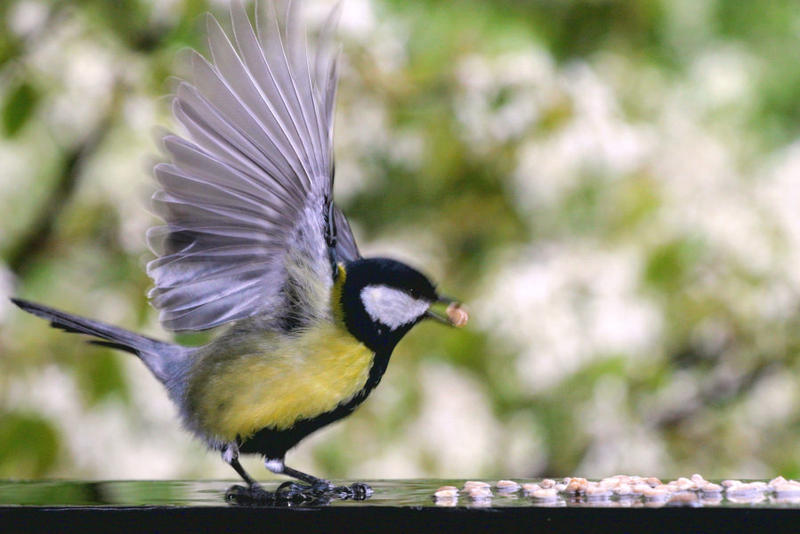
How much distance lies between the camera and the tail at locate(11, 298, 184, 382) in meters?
2.32

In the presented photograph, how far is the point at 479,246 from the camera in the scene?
424 centimetres

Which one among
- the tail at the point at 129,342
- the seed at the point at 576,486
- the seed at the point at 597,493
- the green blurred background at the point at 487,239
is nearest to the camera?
the seed at the point at 597,493

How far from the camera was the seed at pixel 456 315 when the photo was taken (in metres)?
2.13

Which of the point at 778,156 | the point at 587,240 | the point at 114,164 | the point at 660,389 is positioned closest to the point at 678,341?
the point at 660,389

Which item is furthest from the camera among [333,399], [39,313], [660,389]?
[660,389]

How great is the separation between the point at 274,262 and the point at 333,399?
1.03 feet

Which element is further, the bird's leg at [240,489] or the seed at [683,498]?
the bird's leg at [240,489]

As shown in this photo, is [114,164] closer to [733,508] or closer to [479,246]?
[479,246]

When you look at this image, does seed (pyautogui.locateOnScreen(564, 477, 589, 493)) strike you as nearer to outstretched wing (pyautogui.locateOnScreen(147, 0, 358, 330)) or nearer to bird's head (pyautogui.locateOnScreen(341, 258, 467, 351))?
bird's head (pyautogui.locateOnScreen(341, 258, 467, 351))

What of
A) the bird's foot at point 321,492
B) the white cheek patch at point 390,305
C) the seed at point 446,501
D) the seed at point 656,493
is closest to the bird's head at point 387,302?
the white cheek patch at point 390,305

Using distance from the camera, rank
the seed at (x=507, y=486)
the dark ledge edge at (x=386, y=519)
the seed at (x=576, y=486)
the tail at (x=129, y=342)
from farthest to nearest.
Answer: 1. the tail at (x=129, y=342)
2. the seed at (x=507, y=486)
3. the seed at (x=576, y=486)
4. the dark ledge edge at (x=386, y=519)

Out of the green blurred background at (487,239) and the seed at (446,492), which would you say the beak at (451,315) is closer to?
the seed at (446,492)

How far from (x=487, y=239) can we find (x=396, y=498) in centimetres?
236

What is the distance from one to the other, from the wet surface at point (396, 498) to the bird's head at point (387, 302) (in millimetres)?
313
